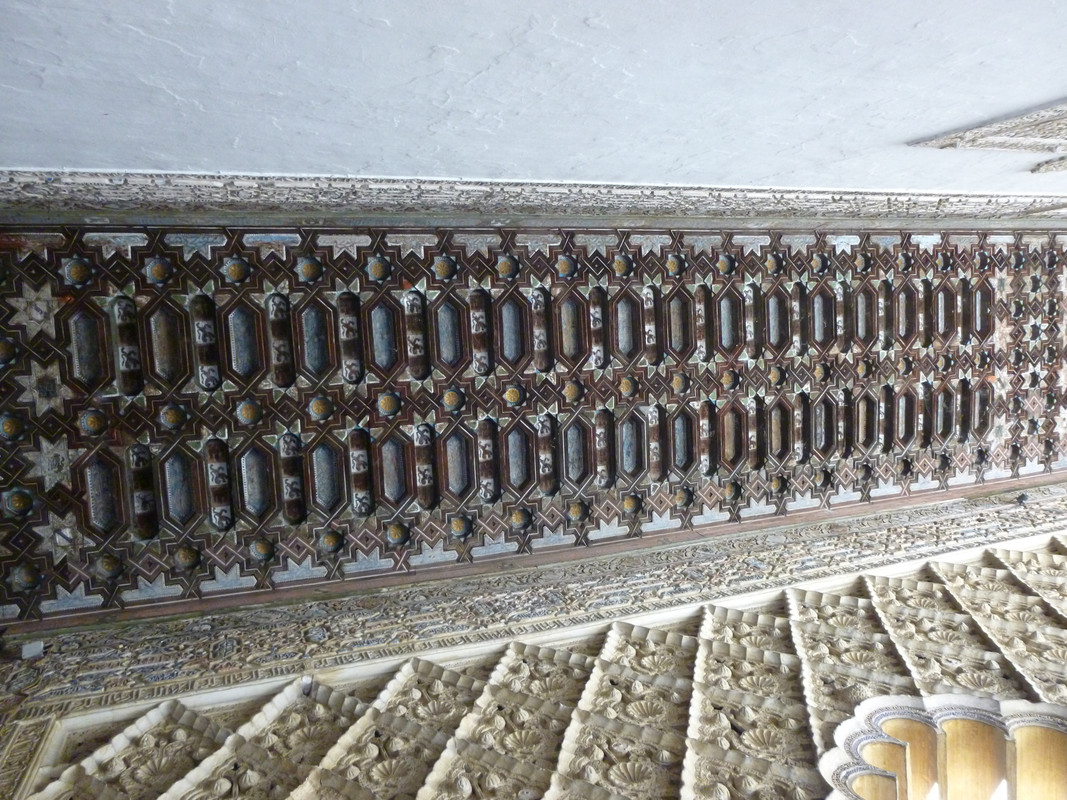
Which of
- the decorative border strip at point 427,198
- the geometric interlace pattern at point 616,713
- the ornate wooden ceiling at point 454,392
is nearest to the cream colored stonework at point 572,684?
the geometric interlace pattern at point 616,713

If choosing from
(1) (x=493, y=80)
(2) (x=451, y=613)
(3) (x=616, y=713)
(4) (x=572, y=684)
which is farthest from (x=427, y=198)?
(3) (x=616, y=713)

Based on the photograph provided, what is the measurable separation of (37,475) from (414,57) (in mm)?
2347

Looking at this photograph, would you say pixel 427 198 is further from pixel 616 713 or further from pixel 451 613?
pixel 616 713

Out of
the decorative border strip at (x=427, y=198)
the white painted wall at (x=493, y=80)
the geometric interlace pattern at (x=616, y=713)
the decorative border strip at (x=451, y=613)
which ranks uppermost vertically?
the white painted wall at (x=493, y=80)

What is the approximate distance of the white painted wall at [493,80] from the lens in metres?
1.42

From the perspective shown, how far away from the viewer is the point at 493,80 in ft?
5.62

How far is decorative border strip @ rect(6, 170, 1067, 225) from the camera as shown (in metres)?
2.30

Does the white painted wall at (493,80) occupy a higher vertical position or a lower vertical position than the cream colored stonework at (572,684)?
higher

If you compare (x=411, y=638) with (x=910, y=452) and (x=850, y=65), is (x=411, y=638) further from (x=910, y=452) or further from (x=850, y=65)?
(x=910, y=452)

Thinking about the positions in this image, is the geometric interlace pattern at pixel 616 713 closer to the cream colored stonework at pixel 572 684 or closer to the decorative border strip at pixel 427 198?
the cream colored stonework at pixel 572 684

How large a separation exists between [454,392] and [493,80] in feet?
5.82

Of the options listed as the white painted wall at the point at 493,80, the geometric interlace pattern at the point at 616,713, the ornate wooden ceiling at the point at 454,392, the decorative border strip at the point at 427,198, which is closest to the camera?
the white painted wall at the point at 493,80

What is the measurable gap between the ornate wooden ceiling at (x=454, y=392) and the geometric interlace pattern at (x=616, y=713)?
939 mm

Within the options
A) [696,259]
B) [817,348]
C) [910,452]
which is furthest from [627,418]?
[910,452]
